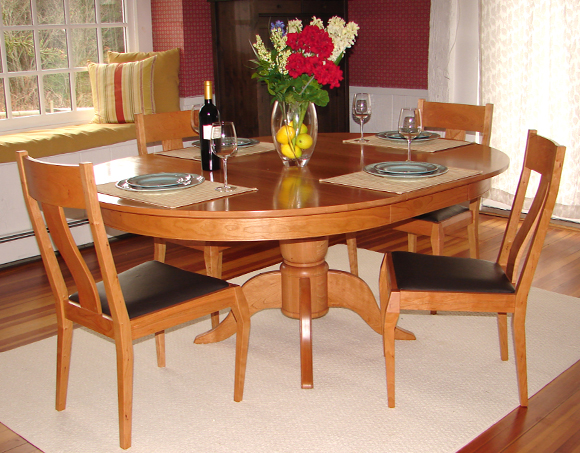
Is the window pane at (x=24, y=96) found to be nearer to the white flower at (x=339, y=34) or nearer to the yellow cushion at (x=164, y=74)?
the yellow cushion at (x=164, y=74)

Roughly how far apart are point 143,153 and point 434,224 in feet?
3.93

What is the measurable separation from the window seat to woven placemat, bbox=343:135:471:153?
1.77m

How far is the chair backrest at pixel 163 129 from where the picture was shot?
9.17 ft

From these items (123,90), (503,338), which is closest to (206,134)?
(503,338)

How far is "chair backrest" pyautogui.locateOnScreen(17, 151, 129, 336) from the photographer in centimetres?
172

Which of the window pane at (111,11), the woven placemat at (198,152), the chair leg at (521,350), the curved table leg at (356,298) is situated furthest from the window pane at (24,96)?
the chair leg at (521,350)

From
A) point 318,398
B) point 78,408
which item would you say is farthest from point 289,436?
point 78,408

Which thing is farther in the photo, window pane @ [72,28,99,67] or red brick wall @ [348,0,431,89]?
red brick wall @ [348,0,431,89]

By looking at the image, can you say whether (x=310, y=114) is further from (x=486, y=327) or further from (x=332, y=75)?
(x=486, y=327)

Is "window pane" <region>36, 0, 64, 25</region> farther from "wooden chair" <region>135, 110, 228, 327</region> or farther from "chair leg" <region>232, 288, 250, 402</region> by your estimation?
"chair leg" <region>232, 288, 250, 402</region>

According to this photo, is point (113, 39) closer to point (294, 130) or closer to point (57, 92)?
point (57, 92)

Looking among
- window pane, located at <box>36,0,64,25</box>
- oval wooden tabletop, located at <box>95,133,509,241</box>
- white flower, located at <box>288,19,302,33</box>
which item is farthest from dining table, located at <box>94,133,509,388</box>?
window pane, located at <box>36,0,64,25</box>

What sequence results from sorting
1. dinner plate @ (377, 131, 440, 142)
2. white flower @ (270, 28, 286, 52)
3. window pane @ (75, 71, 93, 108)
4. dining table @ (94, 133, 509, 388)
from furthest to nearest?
window pane @ (75, 71, 93, 108)
dinner plate @ (377, 131, 440, 142)
white flower @ (270, 28, 286, 52)
dining table @ (94, 133, 509, 388)

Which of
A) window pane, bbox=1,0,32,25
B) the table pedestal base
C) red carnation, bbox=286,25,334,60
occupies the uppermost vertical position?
window pane, bbox=1,0,32,25
